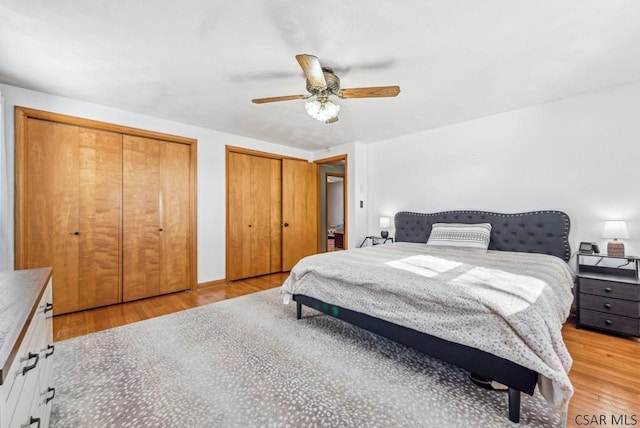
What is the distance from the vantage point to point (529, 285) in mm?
1724

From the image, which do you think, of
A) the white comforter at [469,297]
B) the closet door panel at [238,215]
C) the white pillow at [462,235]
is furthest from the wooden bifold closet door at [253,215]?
the white pillow at [462,235]

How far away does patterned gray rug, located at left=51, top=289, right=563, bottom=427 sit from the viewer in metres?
1.48

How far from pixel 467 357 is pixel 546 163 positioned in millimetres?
2770

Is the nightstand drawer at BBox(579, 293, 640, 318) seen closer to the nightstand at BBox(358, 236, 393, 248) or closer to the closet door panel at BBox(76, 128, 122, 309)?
the nightstand at BBox(358, 236, 393, 248)

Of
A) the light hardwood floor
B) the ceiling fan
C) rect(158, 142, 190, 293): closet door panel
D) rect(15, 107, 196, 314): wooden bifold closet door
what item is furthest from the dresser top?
rect(158, 142, 190, 293): closet door panel

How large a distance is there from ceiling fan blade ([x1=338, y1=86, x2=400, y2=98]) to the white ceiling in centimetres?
25

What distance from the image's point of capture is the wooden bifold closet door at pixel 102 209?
280 cm

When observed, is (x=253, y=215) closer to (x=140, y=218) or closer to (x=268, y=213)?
(x=268, y=213)

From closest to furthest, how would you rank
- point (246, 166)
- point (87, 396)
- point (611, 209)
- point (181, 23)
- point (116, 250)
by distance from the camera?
1. point (87, 396)
2. point (181, 23)
3. point (611, 209)
4. point (116, 250)
5. point (246, 166)

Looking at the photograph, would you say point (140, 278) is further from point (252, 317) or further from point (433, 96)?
point (433, 96)

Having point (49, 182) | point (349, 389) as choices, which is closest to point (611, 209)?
point (349, 389)

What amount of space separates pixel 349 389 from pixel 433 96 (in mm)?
2936

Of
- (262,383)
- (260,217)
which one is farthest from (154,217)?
(262,383)

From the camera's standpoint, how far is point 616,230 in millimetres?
2547
